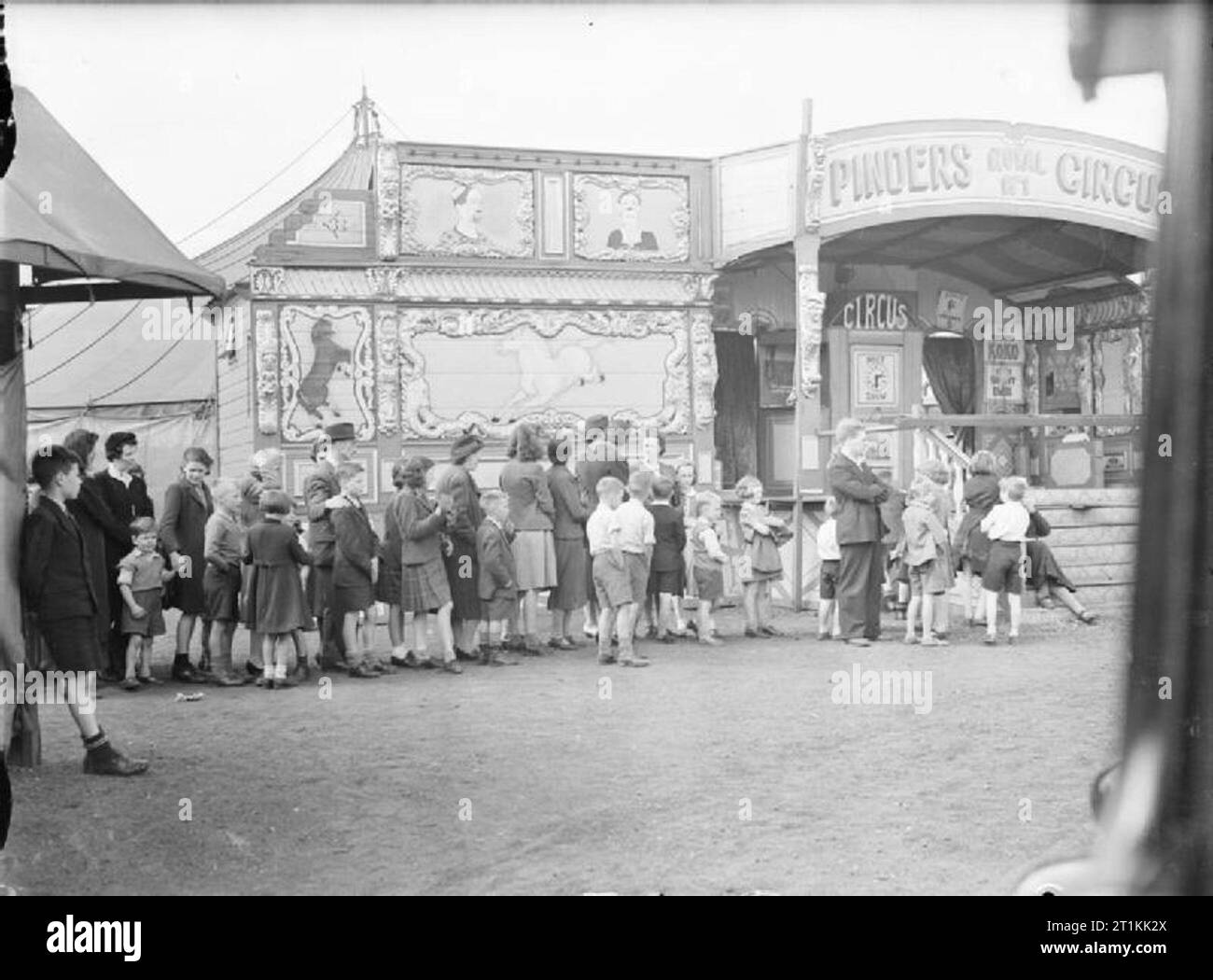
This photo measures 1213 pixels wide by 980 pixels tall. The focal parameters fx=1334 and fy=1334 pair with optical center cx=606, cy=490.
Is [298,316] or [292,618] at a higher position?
[298,316]

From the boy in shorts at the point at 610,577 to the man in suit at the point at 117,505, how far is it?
2562 mm

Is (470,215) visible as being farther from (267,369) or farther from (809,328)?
(809,328)

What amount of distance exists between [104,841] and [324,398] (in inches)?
85.5

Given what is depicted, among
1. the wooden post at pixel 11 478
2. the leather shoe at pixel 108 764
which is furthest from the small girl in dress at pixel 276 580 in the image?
the wooden post at pixel 11 478

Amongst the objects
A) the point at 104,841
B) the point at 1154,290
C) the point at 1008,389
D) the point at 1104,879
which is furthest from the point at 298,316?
the point at 1008,389

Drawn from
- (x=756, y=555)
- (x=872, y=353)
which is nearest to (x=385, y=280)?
(x=756, y=555)

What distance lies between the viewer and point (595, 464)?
7461 millimetres

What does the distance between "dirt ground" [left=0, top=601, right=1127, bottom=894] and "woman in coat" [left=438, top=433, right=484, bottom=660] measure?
445 millimetres

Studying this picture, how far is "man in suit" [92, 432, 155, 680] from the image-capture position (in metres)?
7.01

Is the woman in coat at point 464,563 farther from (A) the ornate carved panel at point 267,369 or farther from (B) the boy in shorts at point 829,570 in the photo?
(B) the boy in shorts at point 829,570

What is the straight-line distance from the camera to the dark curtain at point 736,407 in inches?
313
